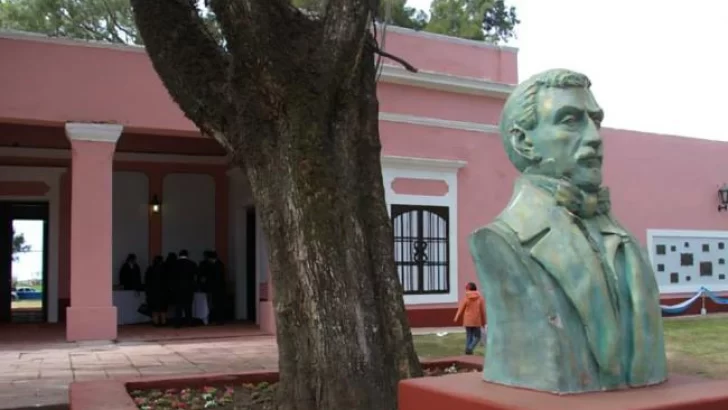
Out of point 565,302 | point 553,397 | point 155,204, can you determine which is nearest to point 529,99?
point 565,302

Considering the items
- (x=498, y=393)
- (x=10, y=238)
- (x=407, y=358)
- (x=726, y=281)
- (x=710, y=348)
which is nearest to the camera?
(x=498, y=393)

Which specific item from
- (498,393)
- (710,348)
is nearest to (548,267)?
(498,393)

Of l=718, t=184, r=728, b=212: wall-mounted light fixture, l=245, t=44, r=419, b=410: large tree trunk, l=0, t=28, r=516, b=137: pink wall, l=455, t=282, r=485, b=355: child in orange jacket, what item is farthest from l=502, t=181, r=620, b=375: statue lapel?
l=718, t=184, r=728, b=212: wall-mounted light fixture

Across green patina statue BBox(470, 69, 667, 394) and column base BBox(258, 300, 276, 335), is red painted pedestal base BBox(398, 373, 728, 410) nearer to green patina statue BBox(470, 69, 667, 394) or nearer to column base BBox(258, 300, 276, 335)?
green patina statue BBox(470, 69, 667, 394)

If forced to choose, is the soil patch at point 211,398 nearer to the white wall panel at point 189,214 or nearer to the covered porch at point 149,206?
the covered porch at point 149,206

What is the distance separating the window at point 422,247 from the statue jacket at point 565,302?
32.3 ft

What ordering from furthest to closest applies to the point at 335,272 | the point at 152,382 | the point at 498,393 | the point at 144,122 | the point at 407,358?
1. the point at 144,122
2. the point at 152,382
3. the point at 407,358
4. the point at 335,272
5. the point at 498,393

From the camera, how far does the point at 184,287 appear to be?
13.7 meters

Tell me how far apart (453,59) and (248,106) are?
9563 mm

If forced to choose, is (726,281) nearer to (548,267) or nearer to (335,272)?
(335,272)

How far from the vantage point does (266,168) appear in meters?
5.11

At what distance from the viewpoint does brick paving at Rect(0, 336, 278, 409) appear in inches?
279

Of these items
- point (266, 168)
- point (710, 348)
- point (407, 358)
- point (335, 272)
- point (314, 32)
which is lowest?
point (710, 348)

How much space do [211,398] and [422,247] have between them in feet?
24.5
